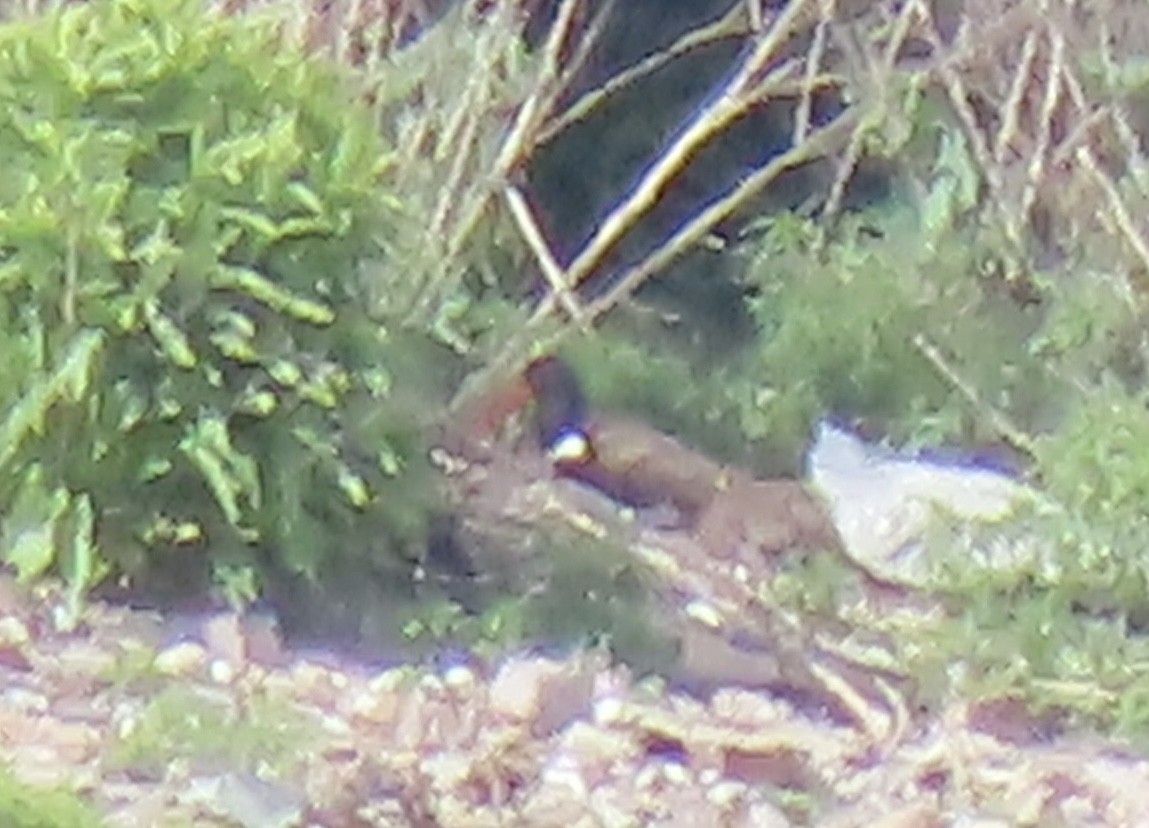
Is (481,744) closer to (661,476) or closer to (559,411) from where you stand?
(661,476)

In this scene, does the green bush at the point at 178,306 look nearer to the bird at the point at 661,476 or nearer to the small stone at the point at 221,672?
the small stone at the point at 221,672

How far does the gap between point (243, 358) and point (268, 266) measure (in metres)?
0.17

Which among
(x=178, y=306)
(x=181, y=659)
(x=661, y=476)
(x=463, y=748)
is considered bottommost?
(x=661, y=476)

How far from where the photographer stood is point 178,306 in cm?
489

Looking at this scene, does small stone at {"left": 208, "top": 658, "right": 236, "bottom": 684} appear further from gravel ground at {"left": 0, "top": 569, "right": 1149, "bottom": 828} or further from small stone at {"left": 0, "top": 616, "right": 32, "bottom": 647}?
small stone at {"left": 0, "top": 616, "right": 32, "bottom": 647}

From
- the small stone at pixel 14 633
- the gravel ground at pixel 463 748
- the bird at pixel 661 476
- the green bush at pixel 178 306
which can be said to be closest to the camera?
the gravel ground at pixel 463 748

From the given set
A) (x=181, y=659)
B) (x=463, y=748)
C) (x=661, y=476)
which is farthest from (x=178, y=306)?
(x=661, y=476)

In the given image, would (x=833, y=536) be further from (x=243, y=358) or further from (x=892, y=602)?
(x=243, y=358)

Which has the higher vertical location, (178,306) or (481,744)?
(178,306)

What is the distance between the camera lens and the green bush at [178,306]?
4844mm

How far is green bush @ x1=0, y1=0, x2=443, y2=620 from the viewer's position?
15.9ft

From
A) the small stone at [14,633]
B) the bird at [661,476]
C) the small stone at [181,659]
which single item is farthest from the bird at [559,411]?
the small stone at [14,633]

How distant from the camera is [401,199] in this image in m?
5.90

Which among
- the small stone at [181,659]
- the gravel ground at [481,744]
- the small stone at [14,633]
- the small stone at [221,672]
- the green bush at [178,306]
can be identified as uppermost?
the green bush at [178,306]
